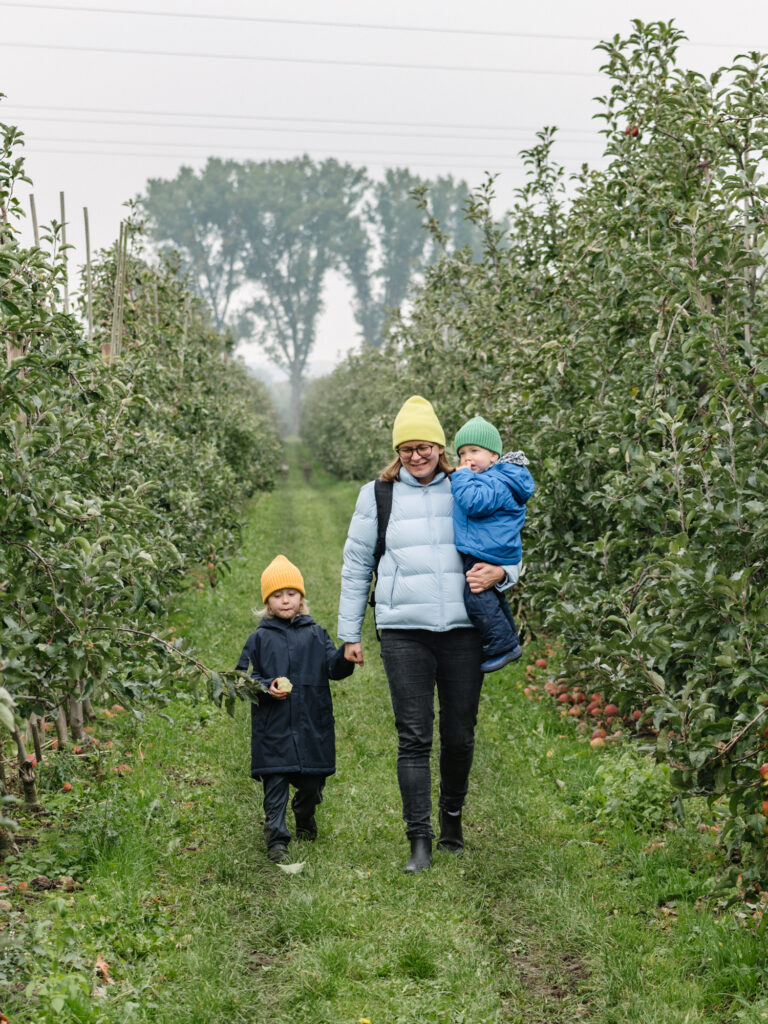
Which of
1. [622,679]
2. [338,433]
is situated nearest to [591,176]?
[622,679]

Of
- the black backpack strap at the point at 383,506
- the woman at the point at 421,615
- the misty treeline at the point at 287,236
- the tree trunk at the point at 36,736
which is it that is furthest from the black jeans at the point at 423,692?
the misty treeline at the point at 287,236

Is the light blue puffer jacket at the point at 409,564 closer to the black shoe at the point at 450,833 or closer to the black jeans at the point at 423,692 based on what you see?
the black jeans at the point at 423,692

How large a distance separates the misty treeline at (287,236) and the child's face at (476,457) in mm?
56094

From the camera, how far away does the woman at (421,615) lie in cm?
422

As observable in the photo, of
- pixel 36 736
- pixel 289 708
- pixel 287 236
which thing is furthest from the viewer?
pixel 287 236

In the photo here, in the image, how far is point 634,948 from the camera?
11.9 ft

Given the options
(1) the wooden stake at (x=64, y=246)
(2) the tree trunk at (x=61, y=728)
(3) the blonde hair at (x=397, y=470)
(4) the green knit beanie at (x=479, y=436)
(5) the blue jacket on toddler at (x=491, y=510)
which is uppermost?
(1) the wooden stake at (x=64, y=246)

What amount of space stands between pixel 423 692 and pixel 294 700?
2.18 ft

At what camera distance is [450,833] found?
449 cm

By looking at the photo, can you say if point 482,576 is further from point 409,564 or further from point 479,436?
point 479,436

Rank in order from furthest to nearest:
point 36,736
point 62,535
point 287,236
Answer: point 287,236 < point 36,736 < point 62,535

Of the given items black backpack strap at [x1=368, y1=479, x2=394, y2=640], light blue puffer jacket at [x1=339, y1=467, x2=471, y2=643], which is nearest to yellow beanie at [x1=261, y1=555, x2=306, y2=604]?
light blue puffer jacket at [x1=339, y1=467, x2=471, y2=643]

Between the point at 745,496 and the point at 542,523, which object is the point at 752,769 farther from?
the point at 542,523

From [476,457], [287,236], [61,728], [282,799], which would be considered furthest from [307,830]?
[287,236]
